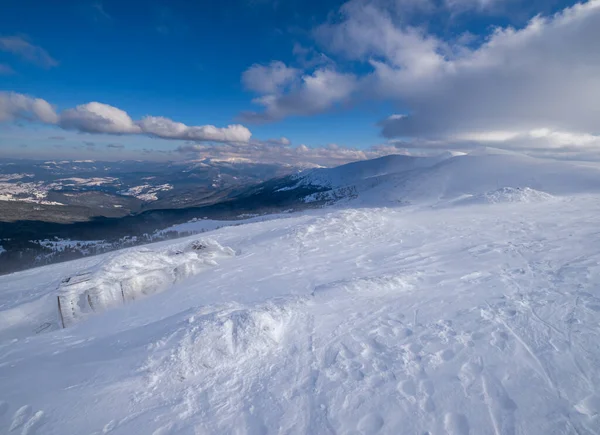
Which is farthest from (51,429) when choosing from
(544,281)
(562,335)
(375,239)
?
(375,239)

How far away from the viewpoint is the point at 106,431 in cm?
470

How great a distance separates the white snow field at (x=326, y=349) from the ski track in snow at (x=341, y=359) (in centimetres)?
4

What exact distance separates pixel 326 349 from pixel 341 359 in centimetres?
51

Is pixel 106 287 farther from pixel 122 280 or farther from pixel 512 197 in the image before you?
pixel 512 197

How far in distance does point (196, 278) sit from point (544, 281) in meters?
14.7

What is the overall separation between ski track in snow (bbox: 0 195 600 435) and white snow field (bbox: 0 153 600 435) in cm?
4

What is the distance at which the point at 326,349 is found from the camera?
6.60 metres

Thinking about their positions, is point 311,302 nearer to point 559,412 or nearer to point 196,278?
point 559,412

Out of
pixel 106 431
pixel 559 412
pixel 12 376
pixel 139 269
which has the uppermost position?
pixel 139 269

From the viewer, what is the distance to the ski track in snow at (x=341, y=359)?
4.71 m

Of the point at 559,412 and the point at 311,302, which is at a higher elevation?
the point at 311,302

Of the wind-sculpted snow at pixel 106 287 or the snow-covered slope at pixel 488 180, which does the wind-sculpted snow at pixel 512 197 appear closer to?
the snow-covered slope at pixel 488 180

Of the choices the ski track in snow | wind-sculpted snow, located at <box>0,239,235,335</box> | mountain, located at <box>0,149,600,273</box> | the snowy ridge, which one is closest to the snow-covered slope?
mountain, located at <box>0,149,600,273</box>

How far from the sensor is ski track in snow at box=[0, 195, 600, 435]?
4.71 m
